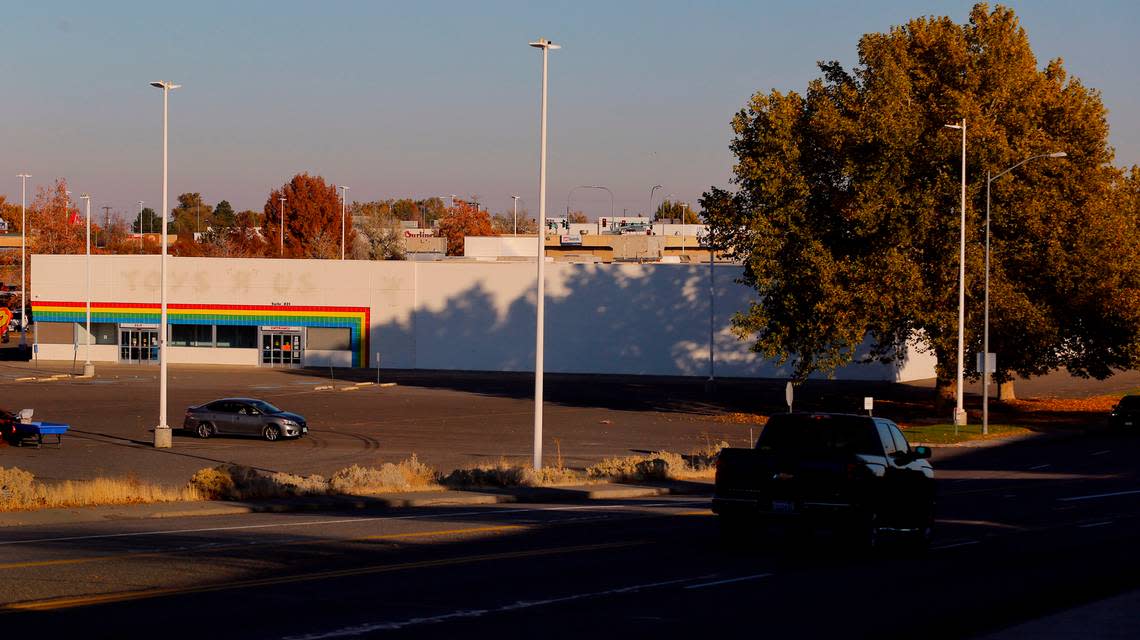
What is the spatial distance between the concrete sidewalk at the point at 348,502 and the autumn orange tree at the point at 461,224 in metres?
120

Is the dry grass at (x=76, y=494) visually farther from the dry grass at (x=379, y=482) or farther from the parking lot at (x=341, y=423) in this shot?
the parking lot at (x=341, y=423)

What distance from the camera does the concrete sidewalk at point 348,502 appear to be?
64.5ft

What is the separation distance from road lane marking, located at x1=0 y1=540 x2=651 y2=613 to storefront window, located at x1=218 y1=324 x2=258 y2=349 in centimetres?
7323

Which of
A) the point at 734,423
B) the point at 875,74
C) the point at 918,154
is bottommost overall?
the point at 734,423

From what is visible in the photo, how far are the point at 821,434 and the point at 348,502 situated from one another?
31.3 feet

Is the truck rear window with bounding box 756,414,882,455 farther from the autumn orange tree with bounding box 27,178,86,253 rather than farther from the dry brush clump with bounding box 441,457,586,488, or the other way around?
the autumn orange tree with bounding box 27,178,86,253

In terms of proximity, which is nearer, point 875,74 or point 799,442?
point 799,442

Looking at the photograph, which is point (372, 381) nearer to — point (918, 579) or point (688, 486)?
point (688, 486)

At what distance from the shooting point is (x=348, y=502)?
75.6 ft

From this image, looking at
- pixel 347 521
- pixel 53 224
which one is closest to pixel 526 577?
pixel 347 521

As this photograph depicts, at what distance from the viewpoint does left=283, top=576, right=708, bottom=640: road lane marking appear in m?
10.4

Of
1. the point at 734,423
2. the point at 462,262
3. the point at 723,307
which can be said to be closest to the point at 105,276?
the point at 462,262

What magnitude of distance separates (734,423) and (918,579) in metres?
39.4

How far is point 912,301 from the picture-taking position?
51.3 m
